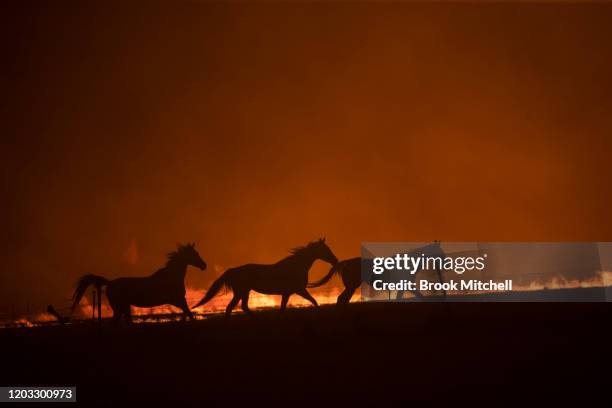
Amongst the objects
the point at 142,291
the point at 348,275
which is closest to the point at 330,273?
the point at 348,275

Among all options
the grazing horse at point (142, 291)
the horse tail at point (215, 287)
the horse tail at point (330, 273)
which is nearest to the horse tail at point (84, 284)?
the grazing horse at point (142, 291)

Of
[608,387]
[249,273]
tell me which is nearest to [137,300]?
[249,273]

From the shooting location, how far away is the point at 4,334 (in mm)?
15703

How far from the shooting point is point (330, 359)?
1145cm

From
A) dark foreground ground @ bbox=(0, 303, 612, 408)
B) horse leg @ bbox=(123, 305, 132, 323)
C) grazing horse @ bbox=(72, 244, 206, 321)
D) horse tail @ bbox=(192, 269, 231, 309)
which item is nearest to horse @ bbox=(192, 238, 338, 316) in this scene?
horse tail @ bbox=(192, 269, 231, 309)

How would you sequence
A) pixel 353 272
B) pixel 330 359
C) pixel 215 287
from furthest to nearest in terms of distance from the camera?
1. pixel 353 272
2. pixel 215 287
3. pixel 330 359

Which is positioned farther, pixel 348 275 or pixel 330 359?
pixel 348 275

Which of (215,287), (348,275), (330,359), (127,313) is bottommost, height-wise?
(330,359)

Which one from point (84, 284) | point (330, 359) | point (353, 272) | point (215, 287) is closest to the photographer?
point (330, 359)

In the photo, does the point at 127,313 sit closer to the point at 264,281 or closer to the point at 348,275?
the point at 264,281

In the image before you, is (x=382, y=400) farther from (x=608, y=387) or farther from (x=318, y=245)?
(x=318, y=245)

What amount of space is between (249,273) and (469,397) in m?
8.39

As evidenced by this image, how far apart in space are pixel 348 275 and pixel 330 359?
565 cm

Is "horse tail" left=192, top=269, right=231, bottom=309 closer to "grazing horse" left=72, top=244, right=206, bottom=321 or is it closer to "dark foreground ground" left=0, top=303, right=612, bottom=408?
"dark foreground ground" left=0, top=303, right=612, bottom=408
